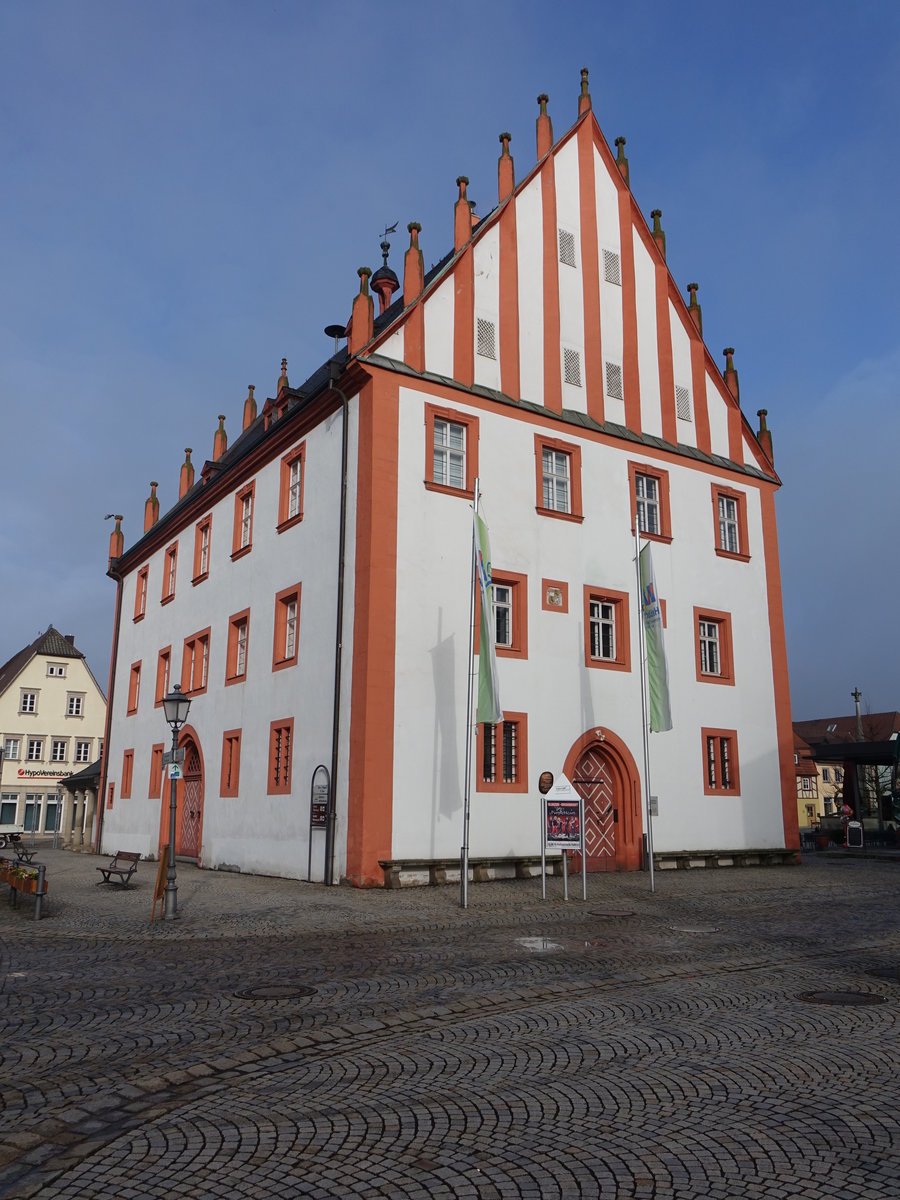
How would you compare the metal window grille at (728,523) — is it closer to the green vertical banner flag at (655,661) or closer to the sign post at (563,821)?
the green vertical banner flag at (655,661)

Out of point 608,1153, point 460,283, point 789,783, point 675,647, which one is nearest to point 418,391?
point 460,283

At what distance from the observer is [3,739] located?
65250 mm

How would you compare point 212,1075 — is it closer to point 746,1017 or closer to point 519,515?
point 746,1017

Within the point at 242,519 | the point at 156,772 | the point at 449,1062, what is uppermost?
the point at 242,519

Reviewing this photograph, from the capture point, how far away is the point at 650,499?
25.9m

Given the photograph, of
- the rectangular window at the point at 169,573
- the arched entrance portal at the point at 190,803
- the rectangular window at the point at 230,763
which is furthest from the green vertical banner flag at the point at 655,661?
the rectangular window at the point at 169,573

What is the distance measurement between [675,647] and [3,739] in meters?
53.2

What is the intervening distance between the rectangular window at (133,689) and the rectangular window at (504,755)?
60.7 feet

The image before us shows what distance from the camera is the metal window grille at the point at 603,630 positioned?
23672mm

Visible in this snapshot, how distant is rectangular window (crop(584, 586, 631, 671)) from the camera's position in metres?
23.5

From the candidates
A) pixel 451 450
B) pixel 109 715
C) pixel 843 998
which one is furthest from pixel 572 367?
pixel 109 715

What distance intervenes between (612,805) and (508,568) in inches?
243

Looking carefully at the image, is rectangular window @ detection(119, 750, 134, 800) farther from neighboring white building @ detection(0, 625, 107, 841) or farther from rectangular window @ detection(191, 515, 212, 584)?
neighboring white building @ detection(0, 625, 107, 841)

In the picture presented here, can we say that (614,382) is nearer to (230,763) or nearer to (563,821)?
(563,821)
